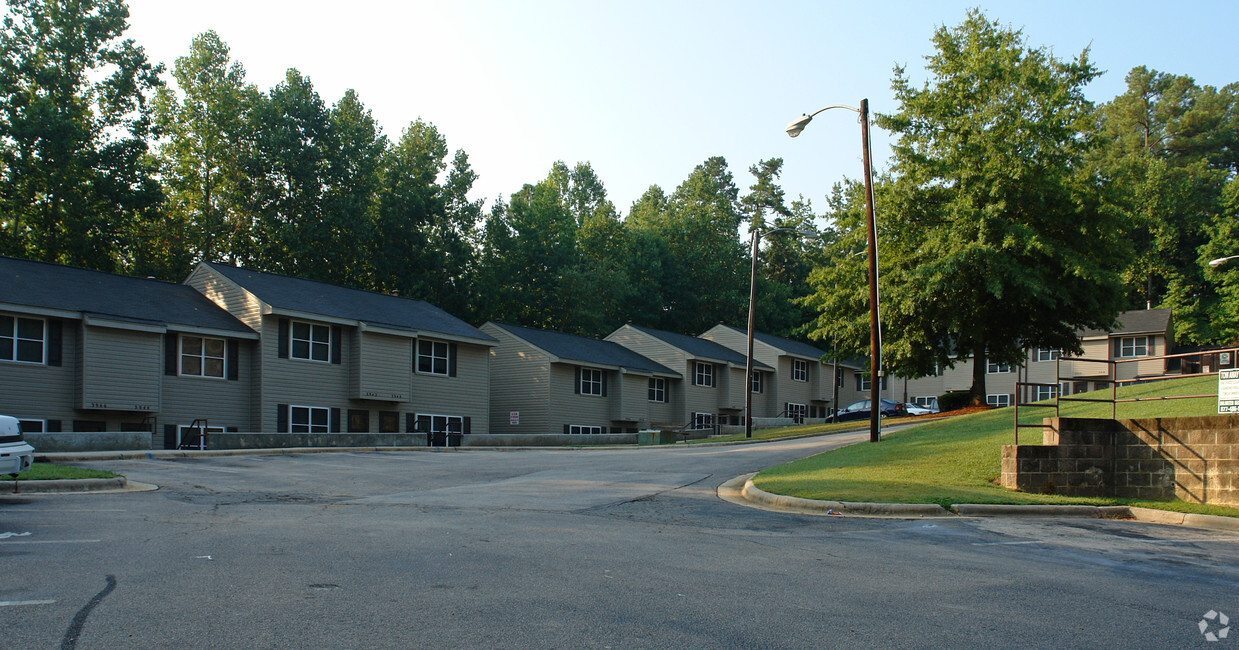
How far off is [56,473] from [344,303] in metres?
23.6

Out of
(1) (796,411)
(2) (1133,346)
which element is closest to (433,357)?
(1) (796,411)

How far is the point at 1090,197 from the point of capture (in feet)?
112

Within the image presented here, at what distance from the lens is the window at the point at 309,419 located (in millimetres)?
35375

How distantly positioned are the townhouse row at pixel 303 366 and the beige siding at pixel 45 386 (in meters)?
0.04

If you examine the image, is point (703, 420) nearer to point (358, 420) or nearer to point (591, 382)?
point (591, 382)

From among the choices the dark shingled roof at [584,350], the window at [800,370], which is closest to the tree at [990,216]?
the dark shingled roof at [584,350]

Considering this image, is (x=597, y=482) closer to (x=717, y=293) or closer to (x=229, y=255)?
(x=229, y=255)

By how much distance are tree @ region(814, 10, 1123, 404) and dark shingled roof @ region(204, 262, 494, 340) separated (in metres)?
18.8

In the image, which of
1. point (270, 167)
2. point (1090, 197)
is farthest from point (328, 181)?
point (1090, 197)

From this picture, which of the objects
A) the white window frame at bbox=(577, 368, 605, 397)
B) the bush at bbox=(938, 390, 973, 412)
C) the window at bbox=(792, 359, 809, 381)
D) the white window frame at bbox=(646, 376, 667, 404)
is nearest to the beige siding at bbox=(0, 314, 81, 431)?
the white window frame at bbox=(577, 368, 605, 397)

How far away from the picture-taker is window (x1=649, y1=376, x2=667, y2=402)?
52.7 meters

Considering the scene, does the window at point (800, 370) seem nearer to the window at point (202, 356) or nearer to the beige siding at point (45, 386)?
the window at point (202, 356)

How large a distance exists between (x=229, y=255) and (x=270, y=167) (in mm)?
6006

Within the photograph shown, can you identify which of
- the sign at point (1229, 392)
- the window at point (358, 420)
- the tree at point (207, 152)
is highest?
the tree at point (207, 152)
